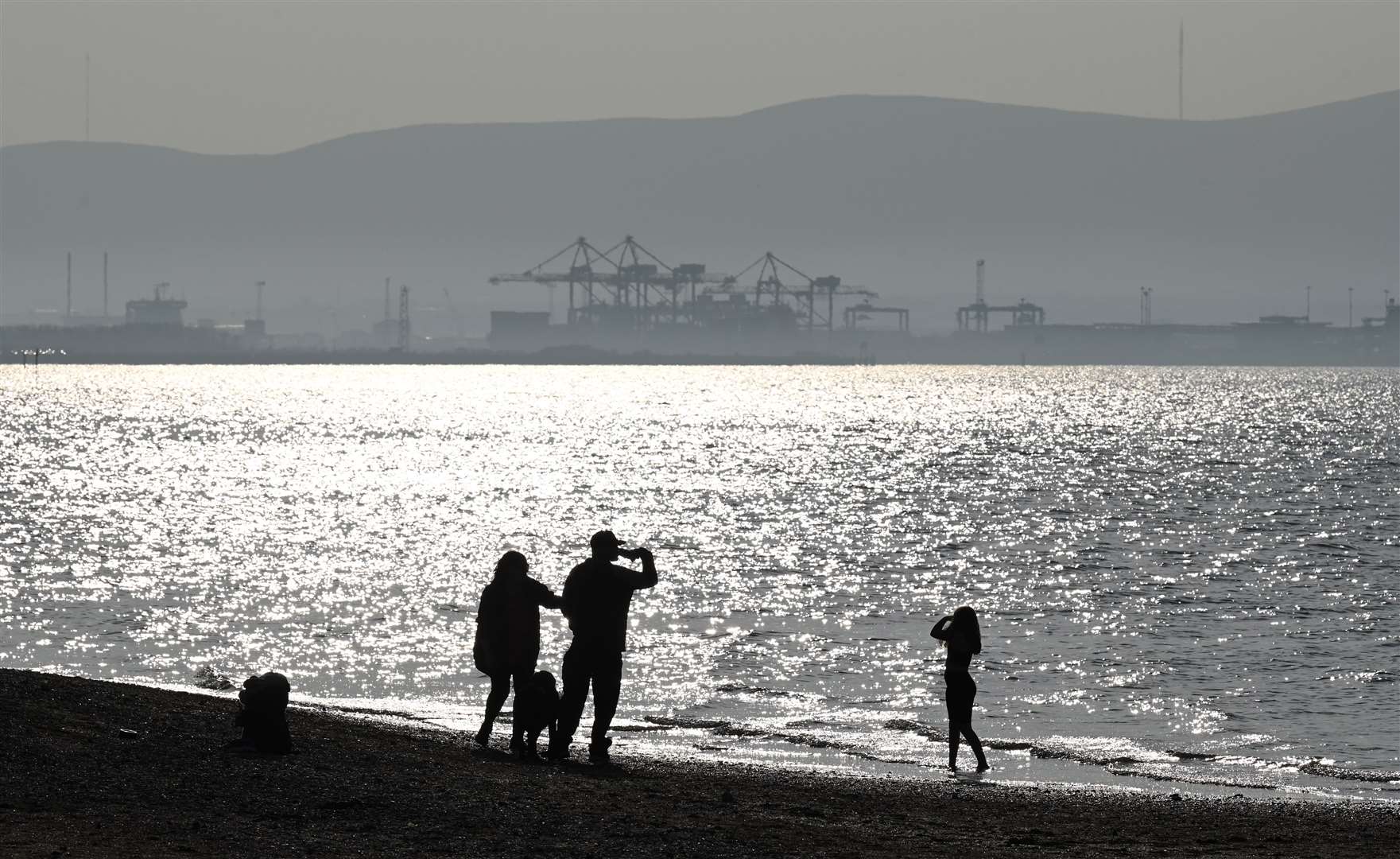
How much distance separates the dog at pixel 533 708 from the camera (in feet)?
39.0

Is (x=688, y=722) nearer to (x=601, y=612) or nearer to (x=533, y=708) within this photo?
(x=533, y=708)

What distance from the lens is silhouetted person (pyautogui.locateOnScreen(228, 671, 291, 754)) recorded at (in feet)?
37.0

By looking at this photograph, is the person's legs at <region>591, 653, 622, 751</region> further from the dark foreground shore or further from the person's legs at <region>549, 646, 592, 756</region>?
the dark foreground shore

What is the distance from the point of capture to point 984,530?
42250mm

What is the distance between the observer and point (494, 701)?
12.4 m

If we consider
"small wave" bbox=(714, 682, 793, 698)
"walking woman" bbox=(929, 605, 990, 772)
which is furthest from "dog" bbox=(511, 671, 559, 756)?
"small wave" bbox=(714, 682, 793, 698)

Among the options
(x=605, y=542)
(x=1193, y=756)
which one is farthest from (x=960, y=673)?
(x=605, y=542)

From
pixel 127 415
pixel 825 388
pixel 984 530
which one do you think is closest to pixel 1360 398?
pixel 825 388

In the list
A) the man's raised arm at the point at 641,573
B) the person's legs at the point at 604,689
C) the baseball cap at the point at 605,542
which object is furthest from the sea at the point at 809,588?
the baseball cap at the point at 605,542

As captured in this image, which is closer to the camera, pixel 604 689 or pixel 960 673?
pixel 604 689

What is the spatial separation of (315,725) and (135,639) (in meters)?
9.67

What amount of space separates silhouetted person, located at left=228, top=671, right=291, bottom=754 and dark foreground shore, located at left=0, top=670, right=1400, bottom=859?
0.18 meters

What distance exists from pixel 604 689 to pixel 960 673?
2967 millimetres

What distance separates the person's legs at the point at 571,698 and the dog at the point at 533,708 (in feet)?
0.25
